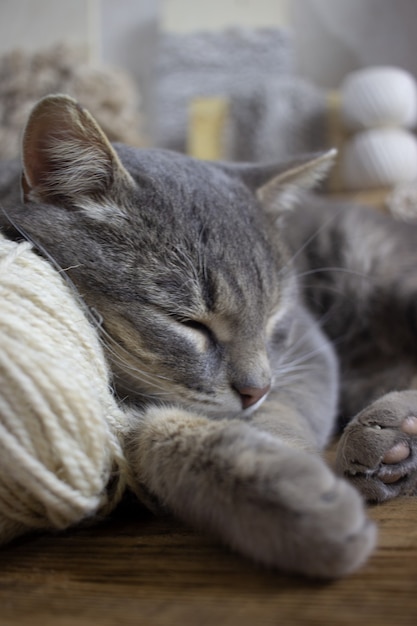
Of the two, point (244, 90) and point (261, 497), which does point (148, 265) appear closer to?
point (261, 497)

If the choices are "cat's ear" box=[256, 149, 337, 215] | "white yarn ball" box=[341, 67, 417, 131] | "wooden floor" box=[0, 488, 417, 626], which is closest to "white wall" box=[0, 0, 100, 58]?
"white yarn ball" box=[341, 67, 417, 131]

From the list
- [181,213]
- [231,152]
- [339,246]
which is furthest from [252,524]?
[231,152]

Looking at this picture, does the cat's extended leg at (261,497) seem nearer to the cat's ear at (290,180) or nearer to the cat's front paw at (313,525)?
the cat's front paw at (313,525)

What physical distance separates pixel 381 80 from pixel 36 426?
200 centimetres

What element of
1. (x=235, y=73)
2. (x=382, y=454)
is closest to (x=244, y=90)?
(x=235, y=73)

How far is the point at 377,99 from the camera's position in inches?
87.6

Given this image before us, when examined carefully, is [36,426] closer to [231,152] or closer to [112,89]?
[112,89]

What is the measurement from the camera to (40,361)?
28.7 inches

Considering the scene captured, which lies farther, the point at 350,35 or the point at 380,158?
the point at 350,35

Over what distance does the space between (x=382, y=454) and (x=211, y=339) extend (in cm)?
31

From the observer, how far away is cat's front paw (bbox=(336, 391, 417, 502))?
2.86ft

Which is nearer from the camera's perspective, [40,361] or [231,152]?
[40,361]

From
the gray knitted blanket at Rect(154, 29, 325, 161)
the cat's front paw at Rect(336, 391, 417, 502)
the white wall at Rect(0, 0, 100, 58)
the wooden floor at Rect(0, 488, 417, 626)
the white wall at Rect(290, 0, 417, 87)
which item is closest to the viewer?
the wooden floor at Rect(0, 488, 417, 626)

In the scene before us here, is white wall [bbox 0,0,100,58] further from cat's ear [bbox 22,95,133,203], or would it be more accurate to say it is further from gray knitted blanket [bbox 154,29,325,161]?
cat's ear [bbox 22,95,133,203]
